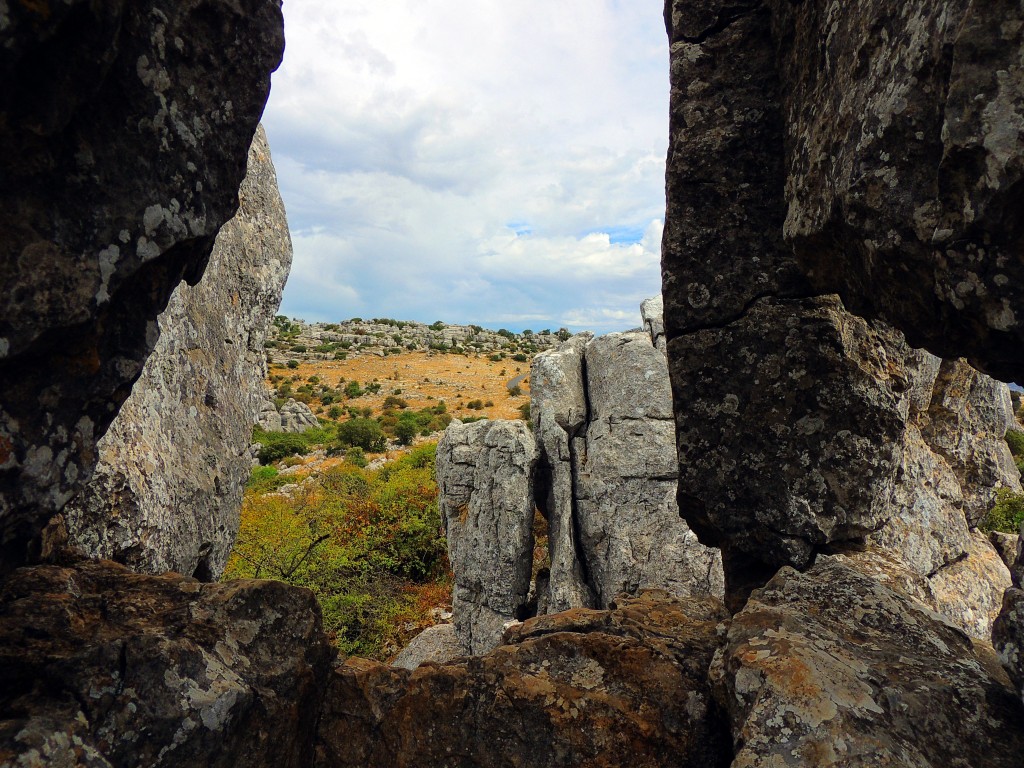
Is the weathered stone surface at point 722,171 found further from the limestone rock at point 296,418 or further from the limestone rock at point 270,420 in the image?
the limestone rock at point 296,418

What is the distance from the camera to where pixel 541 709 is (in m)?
3.87

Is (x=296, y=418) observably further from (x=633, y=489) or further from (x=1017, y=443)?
(x=1017, y=443)

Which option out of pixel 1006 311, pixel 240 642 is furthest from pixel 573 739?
pixel 1006 311

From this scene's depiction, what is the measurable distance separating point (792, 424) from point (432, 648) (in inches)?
520

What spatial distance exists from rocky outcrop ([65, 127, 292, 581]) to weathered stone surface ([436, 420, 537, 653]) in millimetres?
9100

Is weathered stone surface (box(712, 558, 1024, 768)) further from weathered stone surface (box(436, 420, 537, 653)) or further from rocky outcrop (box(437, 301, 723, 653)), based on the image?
weathered stone surface (box(436, 420, 537, 653))

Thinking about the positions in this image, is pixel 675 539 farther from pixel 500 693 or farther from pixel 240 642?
pixel 240 642

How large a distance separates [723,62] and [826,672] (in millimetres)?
4428

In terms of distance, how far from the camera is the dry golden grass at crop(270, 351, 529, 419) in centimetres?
4191

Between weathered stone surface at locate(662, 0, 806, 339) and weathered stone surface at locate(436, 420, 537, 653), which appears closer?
weathered stone surface at locate(662, 0, 806, 339)

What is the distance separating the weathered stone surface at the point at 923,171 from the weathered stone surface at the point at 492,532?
12133mm

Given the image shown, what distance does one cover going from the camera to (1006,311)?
8.02ft

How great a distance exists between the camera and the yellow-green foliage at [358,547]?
16.1m

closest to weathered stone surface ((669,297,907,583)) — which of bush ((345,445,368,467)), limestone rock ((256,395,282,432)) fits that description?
Result: bush ((345,445,368,467))
